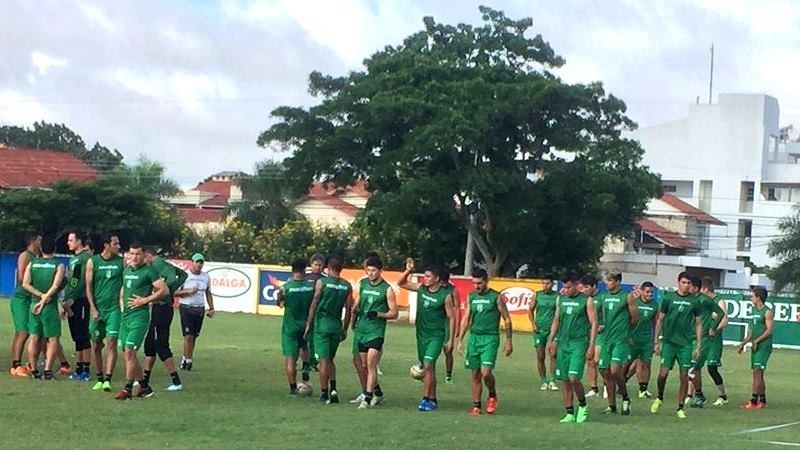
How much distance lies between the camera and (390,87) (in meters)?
54.7

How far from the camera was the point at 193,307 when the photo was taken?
21.2 m

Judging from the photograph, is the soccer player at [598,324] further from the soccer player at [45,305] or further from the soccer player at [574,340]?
the soccer player at [45,305]

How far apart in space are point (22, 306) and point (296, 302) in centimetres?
411

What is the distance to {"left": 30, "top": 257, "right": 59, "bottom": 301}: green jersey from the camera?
57.8ft

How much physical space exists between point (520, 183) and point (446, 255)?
8942 millimetres

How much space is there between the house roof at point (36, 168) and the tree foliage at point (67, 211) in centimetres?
1749

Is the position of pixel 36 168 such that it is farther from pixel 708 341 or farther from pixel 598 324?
pixel 598 324

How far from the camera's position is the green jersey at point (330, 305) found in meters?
16.6

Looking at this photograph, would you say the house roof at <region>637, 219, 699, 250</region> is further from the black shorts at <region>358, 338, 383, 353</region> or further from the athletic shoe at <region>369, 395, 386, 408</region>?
the black shorts at <region>358, 338, 383, 353</region>

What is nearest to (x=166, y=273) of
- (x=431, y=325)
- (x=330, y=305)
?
(x=330, y=305)

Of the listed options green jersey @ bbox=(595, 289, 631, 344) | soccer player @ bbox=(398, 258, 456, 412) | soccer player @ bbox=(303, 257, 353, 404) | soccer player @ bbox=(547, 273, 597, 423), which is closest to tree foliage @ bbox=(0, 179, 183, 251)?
soccer player @ bbox=(303, 257, 353, 404)

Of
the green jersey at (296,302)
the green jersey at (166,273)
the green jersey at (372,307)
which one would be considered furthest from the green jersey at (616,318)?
the green jersey at (166,273)

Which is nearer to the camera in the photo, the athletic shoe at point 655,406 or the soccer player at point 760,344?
the athletic shoe at point 655,406

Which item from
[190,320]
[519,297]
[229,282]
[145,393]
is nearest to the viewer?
[145,393]
